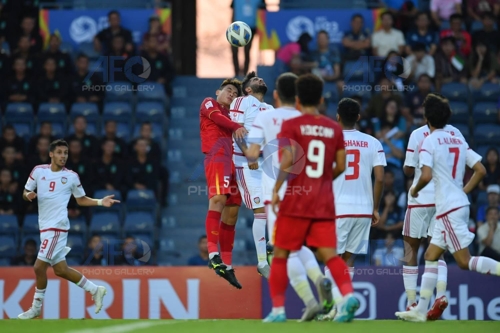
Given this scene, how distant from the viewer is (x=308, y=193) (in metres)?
8.16

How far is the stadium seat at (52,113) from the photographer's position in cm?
1708

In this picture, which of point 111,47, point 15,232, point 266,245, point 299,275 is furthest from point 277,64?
point 299,275

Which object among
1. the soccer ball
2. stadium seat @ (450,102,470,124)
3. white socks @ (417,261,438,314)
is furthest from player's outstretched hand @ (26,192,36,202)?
stadium seat @ (450,102,470,124)

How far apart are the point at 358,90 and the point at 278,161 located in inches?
344

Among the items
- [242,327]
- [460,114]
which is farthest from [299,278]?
[460,114]

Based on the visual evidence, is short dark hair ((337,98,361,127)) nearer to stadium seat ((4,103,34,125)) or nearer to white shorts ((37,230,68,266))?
white shorts ((37,230,68,266))

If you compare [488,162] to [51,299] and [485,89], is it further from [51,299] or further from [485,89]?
[51,299]

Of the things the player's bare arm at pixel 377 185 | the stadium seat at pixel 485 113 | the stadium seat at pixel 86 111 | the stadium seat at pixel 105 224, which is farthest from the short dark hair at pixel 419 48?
the player's bare arm at pixel 377 185

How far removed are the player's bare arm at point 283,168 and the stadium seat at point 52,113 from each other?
31.1ft

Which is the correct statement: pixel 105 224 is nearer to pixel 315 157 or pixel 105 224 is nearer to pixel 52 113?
pixel 52 113

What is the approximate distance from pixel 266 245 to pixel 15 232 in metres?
5.85

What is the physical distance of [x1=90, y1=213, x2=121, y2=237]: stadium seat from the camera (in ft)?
50.5

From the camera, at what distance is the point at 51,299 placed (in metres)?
13.5

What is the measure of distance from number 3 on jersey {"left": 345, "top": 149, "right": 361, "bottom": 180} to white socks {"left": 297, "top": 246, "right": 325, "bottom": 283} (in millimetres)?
1618
